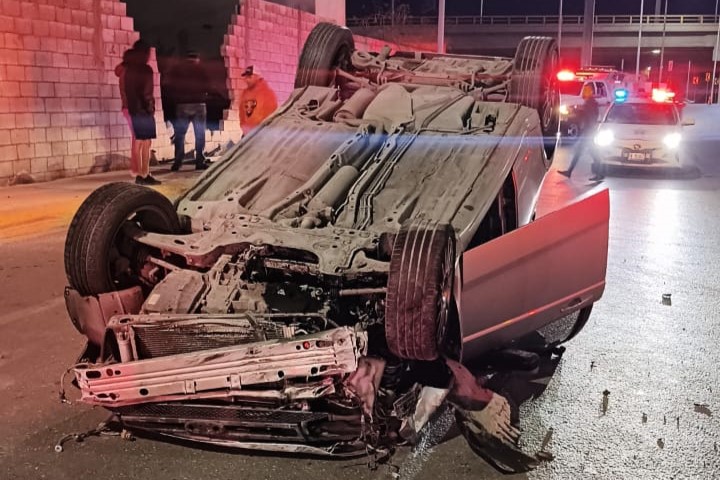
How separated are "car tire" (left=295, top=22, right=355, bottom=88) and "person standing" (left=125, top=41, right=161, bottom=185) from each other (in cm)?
566

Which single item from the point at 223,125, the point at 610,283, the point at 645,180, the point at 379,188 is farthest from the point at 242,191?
the point at 223,125

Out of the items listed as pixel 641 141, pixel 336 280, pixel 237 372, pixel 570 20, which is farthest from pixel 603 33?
pixel 237 372

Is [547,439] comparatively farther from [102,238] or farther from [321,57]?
[321,57]

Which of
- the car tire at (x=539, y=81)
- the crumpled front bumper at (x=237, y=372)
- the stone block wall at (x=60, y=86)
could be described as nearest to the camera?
the crumpled front bumper at (x=237, y=372)

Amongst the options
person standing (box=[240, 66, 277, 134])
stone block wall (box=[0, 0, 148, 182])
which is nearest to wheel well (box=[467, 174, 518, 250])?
person standing (box=[240, 66, 277, 134])

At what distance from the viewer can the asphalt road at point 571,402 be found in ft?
10.6

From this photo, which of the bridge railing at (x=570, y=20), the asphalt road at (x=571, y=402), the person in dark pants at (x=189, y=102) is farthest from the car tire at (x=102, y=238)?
the bridge railing at (x=570, y=20)

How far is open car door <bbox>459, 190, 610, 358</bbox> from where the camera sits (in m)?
3.58

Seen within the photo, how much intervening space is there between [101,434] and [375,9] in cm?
5177

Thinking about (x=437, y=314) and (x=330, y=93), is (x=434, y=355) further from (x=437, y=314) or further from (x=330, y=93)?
(x=330, y=93)

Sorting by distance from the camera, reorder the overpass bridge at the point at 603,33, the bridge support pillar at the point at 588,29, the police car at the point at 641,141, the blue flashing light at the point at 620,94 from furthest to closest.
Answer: the overpass bridge at the point at 603,33
the bridge support pillar at the point at 588,29
the blue flashing light at the point at 620,94
the police car at the point at 641,141

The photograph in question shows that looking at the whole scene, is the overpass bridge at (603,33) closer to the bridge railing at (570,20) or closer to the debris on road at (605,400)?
the bridge railing at (570,20)

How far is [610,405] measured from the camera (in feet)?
12.8

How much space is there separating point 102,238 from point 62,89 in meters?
9.54
